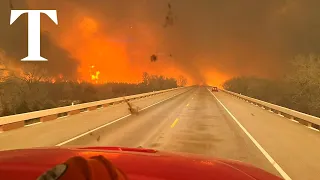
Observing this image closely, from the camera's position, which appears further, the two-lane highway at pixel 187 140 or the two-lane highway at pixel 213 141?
the two-lane highway at pixel 187 140

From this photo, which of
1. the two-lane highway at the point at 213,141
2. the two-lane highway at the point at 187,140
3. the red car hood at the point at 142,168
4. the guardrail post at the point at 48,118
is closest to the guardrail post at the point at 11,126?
the two-lane highway at the point at 213,141

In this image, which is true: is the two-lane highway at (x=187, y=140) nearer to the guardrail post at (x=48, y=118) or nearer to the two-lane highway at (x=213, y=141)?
the two-lane highway at (x=213, y=141)

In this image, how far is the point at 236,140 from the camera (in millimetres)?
12750

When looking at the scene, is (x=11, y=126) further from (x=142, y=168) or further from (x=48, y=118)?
(x=142, y=168)

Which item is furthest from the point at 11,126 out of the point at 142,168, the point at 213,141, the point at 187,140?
the point at 142,168

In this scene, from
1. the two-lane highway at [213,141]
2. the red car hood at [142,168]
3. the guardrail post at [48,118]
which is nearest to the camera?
the red car hood at [142,168]

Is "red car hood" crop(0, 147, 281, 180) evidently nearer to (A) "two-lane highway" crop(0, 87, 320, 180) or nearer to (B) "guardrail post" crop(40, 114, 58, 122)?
(A) "two-lane highway" crop(0, 87, 320, 180)

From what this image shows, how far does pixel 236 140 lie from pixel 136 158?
34.1 ft

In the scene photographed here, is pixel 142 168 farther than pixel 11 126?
No

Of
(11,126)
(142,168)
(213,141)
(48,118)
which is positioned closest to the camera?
(142,168)

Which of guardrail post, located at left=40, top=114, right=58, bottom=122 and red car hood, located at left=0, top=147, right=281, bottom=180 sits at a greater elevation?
red car hood, located at left=0, top=147, right=281, bottom=180

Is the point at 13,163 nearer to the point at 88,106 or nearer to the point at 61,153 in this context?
the point at 61,153

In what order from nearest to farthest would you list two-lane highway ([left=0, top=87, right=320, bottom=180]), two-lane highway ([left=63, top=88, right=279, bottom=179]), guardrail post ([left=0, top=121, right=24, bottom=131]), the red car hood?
the red car hood
two-lane highway ([left=0, top=87, right=320, bottom=180])
two-lane highway ([left=63, top=88, right=279, bottom=179])
guardrail post ([left=0, top=121, right=24, bottom=131])

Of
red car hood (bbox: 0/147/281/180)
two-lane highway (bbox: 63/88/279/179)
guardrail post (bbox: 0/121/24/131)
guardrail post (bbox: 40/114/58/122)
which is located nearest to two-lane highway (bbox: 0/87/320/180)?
two-lane highway (bbox: 63/88/279/179)
